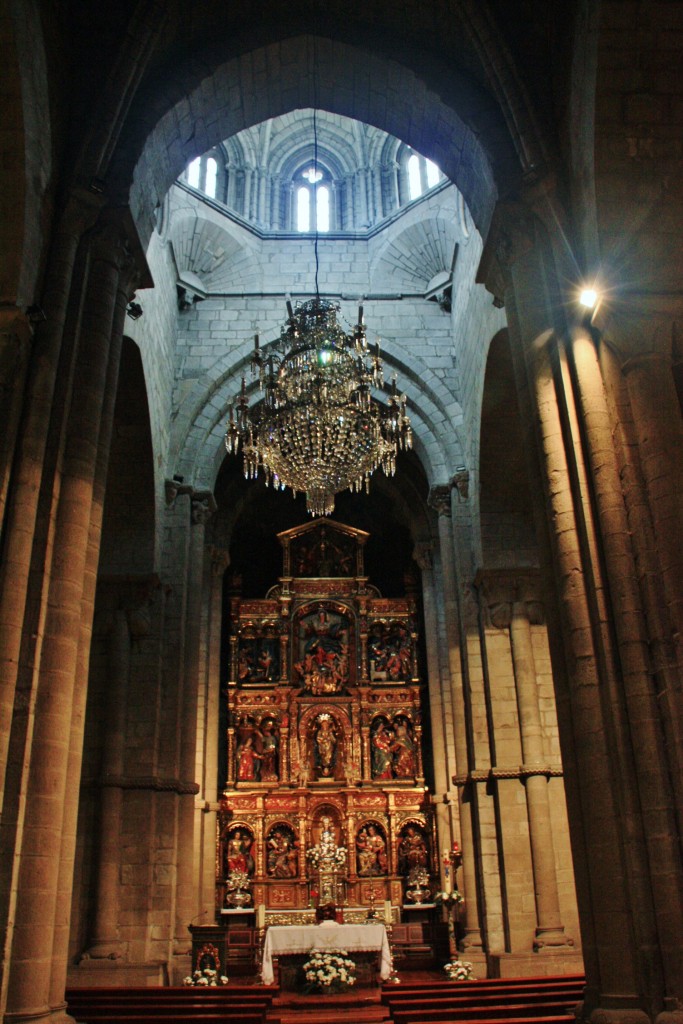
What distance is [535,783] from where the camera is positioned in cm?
1222

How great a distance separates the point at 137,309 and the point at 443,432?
683cm

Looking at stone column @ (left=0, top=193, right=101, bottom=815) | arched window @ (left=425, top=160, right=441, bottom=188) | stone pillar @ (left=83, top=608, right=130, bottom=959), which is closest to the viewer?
stone column @ (left=0, top=193, right=101, bottom=815)

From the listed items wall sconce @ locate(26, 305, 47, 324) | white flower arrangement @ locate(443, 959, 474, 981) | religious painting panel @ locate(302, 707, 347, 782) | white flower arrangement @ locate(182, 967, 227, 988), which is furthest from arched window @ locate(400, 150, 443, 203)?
white flower arrangement @ locate(182, 967, 227, 988)

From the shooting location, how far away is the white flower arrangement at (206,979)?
1149cm

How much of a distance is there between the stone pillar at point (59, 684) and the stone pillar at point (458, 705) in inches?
316

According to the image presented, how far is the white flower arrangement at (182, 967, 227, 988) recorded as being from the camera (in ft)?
37.7

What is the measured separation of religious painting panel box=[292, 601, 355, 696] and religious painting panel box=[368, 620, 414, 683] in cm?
52

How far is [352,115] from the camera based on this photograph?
10.8 m

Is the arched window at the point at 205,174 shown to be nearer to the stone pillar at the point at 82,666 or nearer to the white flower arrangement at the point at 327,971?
the stone pillar at the point at 82,666

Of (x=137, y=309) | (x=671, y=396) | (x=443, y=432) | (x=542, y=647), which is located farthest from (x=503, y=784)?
(x=137, y=309)

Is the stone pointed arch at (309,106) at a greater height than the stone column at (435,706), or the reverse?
the stone pointed arch at (309,106)

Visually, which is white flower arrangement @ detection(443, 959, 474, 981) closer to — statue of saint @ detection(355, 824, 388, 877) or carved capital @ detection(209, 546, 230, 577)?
statue of saint @ detection(355, 824, 388, 877)

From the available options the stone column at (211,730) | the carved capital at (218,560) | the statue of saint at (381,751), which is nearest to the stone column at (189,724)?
the stone column at (211,730)

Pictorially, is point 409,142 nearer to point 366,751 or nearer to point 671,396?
point 671,396
